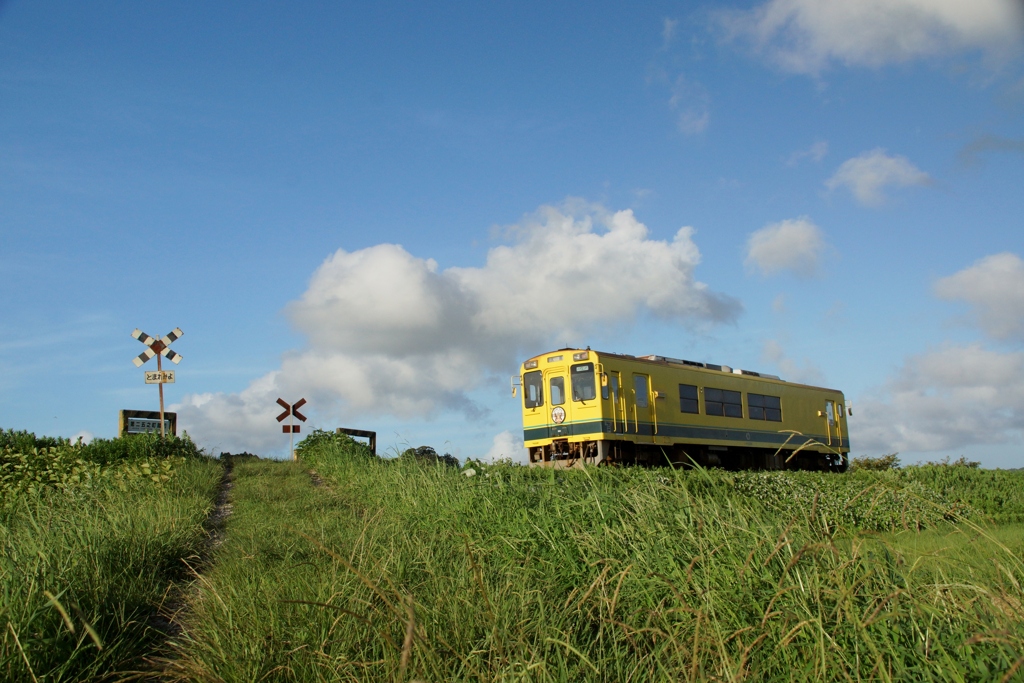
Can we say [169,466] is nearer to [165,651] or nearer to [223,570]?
[223,570]

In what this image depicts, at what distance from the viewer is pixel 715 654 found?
11.3 ft

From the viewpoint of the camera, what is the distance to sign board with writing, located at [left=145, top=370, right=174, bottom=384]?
57.4 ft

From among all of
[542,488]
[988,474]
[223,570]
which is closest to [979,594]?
[542,488]

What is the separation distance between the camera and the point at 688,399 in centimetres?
1958

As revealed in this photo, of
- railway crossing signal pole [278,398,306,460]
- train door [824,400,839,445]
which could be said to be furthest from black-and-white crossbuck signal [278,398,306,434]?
train door [824,400,839,445]

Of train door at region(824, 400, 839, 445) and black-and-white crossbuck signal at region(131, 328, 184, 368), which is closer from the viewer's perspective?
black-and-white crossbuck signal at region(131, 328, 184, 368)

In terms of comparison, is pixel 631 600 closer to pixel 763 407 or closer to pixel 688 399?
pixel 688 399

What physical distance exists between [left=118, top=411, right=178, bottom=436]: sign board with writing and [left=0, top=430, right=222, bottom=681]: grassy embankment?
5.29 m

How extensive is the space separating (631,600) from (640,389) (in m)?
14.3

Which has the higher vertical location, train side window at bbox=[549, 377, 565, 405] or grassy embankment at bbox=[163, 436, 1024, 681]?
train side window at bbox=[549, 377, 565, 405]

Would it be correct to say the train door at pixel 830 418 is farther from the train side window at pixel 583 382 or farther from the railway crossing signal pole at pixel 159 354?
the railway crossing signal pole at pixel 159 354

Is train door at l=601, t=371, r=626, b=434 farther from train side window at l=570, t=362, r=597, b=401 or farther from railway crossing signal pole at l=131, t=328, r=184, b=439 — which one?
railway crossing signal pole at l=131, t=328, r=184, b=439

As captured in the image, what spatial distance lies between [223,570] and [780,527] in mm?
3979

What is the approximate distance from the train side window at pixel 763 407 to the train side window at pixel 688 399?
2.46 meters
